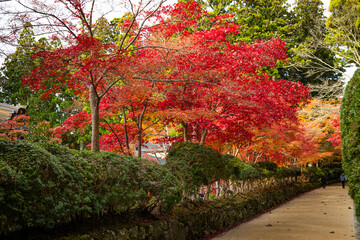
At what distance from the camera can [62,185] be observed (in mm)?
3551

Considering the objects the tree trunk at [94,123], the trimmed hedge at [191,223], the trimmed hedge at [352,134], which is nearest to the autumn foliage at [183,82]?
the tree trunk at [94,123]

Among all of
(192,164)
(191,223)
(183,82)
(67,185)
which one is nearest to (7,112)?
(183,82)

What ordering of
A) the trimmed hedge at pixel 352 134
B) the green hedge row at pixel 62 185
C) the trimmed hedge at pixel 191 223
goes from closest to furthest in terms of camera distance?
the green hedge row at pixel 62 185 < the trimmed hedge at pixel 191 223 < the trimmed hedge at pixel 352 134

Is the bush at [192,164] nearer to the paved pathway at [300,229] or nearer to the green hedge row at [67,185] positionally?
the green hedge row at [67,185]

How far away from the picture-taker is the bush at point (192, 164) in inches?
275

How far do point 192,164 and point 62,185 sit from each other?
13.2 feet

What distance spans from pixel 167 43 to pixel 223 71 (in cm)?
182

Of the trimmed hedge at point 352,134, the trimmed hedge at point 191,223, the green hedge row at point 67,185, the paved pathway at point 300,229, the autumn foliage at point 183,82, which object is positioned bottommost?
the paved pathway at point 300,229

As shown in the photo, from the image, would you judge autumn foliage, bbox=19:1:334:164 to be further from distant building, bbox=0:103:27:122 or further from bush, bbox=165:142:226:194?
distant building, bbox=0:103:27:122

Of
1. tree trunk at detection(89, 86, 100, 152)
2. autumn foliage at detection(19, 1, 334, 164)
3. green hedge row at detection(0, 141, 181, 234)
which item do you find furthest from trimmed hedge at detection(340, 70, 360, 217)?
tree trunk at detection(89, 86, 100, 152)

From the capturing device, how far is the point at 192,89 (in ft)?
29.7

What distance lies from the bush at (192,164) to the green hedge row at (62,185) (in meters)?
1.61

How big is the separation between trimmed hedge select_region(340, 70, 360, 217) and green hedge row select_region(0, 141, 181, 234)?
3.28m

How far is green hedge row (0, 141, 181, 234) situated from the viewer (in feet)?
9.84
